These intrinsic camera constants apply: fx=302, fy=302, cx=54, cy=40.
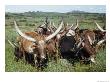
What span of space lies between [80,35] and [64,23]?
134mm

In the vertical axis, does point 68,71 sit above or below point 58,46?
below

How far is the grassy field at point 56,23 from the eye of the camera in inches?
76.5

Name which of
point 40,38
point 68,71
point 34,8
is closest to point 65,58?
point 68,71

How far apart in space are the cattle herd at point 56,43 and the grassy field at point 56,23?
3 cm

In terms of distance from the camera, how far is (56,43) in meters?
1.98

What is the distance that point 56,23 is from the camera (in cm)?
197

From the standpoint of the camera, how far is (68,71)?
1946 millimetres

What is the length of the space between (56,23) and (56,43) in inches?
→ 5.1

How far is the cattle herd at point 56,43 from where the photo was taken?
1950 millimetres

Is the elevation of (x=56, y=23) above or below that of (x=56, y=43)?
above
